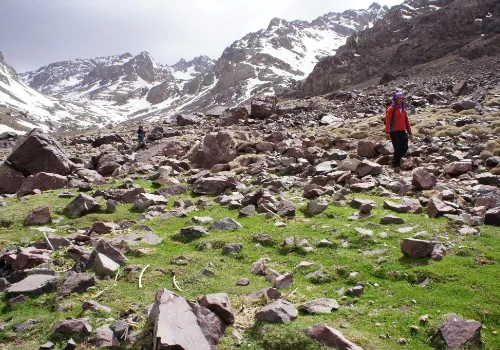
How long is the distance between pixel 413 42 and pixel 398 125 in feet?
281

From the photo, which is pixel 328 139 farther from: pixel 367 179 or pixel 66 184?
pixel 66 184

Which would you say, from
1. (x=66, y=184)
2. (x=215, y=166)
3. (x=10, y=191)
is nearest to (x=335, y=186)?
(x=215, y=166)

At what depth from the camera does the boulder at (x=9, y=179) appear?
62.0ft

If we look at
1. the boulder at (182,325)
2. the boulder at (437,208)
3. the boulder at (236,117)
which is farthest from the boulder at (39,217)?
the boulder at (236,117)

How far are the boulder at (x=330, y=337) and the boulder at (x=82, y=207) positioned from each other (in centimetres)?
992

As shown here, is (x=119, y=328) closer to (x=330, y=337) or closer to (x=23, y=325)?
(x=23, y=325)

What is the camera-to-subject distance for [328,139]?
21.7m

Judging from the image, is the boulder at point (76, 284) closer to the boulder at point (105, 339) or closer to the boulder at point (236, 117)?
the boulder at point (105, 339)

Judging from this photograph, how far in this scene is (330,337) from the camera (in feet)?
16.4

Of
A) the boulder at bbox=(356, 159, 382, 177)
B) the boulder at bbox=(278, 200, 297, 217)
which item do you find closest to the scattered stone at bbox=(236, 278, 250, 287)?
the boulder at bbox=(278, 200, 297, 217)

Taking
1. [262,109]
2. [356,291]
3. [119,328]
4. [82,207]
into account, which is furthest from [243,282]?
[262,109]

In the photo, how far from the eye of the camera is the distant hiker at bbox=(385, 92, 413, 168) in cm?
1468

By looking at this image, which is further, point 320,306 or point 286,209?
point 286,209

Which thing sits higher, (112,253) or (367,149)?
(367,149)
